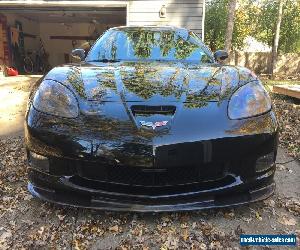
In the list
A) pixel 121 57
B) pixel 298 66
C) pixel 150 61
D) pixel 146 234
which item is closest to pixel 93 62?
pixel 121 57

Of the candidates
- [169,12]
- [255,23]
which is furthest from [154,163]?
[255,23]

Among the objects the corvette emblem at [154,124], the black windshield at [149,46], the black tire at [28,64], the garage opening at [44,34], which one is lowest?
the black tire at [28,64]

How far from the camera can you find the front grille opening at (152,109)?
2.46 meters

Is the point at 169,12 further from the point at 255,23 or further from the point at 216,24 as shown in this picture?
the point at 255,23

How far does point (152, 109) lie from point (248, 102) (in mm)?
669

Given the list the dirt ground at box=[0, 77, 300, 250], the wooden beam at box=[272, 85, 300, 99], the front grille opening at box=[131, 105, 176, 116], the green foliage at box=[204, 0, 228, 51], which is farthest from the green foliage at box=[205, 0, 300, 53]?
the front grille opening at box=[131, 105, 176, 116]

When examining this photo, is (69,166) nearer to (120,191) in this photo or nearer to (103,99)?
(120,191)

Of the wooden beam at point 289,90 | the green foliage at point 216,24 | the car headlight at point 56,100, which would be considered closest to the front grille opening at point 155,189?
the car headlight at point 56,100

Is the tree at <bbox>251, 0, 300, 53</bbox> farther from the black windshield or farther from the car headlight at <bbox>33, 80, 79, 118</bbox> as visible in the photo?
the car headlight at <bbox>33, 80, 79, 118</bbox>

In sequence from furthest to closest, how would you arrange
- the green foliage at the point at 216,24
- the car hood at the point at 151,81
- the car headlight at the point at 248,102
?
1. the green foliage at the point at 216,24
2. the car hood at the point at 151,81
3. the car headlight at the point at 248,102

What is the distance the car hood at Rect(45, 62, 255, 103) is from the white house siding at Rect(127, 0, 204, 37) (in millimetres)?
8655

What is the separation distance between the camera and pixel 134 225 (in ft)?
8.29

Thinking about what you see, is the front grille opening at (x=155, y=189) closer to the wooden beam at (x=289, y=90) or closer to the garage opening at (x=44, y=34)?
the wooden beam at (x=289, y=90)

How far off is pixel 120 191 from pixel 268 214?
1.10 m
